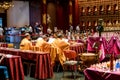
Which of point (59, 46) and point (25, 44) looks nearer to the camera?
point (59, 46)

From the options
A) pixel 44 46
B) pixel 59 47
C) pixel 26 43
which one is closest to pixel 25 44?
pixel 26 43

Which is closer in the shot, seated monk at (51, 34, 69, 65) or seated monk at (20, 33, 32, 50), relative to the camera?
seated monk at (51, 34, 69, 65)

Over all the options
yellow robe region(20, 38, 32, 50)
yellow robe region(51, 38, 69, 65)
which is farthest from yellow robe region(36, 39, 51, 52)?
yellow robe region(20, 38, 32, 50)

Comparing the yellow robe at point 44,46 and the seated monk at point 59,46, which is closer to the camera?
the seated monk at point 59,46

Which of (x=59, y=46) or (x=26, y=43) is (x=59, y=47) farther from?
(x=26, y=43)

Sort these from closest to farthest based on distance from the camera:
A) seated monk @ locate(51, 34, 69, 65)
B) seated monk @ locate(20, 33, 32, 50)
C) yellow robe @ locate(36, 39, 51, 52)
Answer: seated monk @ locate(51, 34, 69, 65)
yellow robe @ locate(36, 39, 51, 52)
seated monk @ locate(20, 33, 32, 50)

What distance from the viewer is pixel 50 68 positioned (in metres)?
7.38

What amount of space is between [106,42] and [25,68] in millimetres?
2667

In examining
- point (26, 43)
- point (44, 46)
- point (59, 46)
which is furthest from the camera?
point (26, 43)

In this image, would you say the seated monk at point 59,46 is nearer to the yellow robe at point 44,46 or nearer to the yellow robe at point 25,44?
the yellow robe at point 44,46

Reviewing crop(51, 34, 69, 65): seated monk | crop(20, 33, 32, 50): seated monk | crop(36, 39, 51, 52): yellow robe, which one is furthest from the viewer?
crop(20, 33, 32, 50): seated monk

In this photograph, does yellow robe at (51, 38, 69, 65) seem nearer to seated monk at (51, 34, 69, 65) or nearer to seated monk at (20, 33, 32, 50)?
seated monk at (51, 34, 69, 65)

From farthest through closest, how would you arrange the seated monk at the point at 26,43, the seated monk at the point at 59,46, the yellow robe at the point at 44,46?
1. the seated monk at the point at 26,43
2. the yellow robe at the point at 44,46
3. the seated monk at the point at 59,46

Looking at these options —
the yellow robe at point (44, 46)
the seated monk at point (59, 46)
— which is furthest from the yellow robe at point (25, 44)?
the seated monk at point (59, 46)
